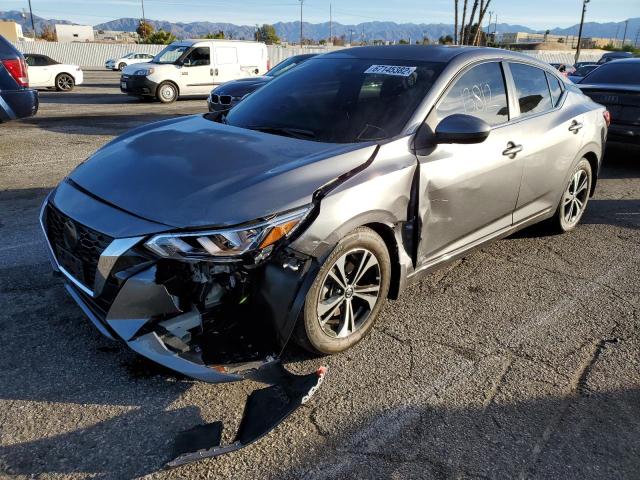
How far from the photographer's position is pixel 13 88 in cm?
791

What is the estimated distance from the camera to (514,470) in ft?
7.77

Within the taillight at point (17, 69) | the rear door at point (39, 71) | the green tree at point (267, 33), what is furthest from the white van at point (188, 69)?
the green tree at point (267, 33)

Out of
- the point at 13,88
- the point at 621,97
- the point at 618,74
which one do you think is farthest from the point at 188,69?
the point at 621,97

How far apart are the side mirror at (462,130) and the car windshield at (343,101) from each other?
0.24 metres

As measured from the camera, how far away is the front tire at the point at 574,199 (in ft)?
16.7

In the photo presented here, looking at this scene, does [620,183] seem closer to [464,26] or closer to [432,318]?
[432,318]

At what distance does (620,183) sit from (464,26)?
1793cm

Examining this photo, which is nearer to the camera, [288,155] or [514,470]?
[514,470]

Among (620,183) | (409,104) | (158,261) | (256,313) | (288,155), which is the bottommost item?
(620,183)

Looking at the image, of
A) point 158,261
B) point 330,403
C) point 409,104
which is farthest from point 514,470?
point 409,104

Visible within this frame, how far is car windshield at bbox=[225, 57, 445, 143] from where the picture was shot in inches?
137

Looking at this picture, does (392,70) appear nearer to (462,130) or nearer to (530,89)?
(462,130)

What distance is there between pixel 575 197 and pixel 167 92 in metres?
13.9

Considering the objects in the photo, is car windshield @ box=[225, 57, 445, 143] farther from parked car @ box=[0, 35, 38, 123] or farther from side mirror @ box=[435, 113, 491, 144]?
parked car @ box=[0, 35, 38, 123]
